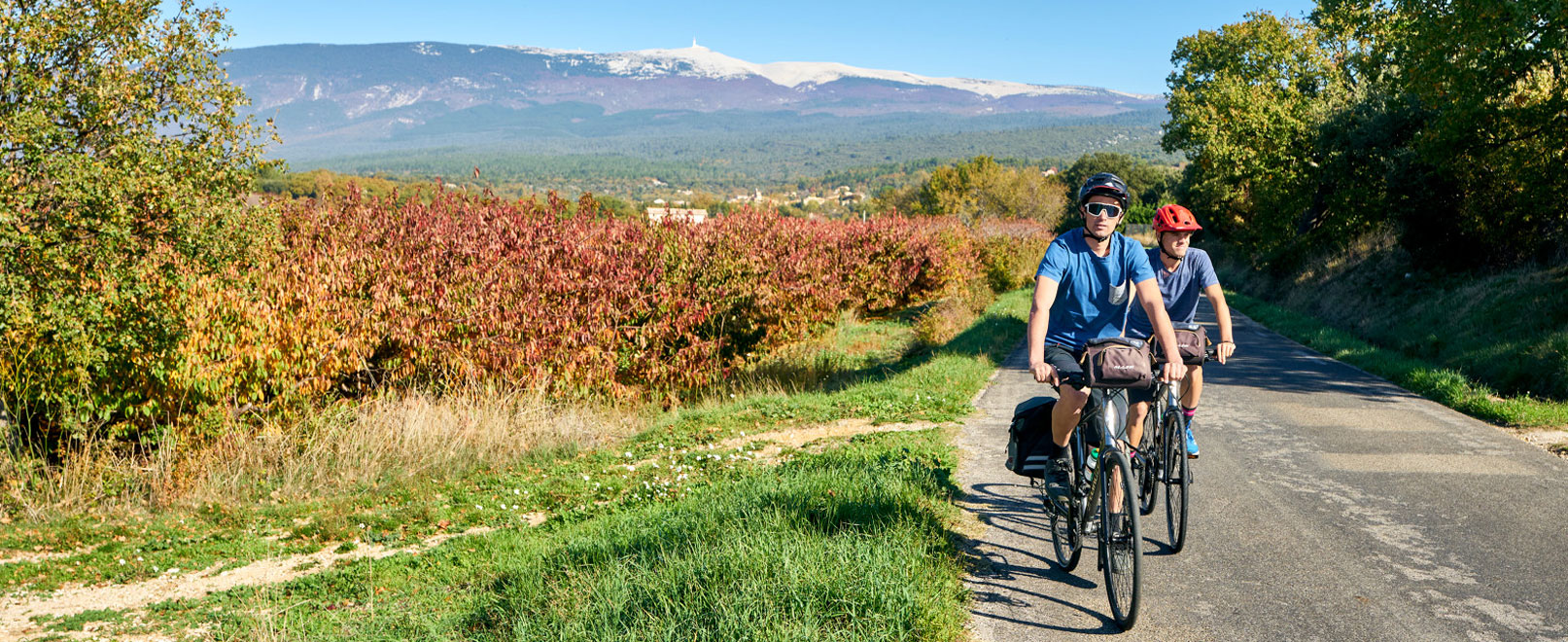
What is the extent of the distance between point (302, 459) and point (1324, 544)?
27.9 ft

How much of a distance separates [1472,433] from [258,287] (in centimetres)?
1181

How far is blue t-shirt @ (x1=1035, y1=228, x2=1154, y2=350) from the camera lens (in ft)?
14.9

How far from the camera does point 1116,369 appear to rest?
4160 millimetres

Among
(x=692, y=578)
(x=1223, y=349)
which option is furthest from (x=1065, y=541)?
(x=692, y=578)

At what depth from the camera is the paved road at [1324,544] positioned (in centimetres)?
429

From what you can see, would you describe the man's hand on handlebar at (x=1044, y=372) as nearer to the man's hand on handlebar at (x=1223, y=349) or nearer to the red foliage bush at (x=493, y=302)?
the man's hand on handlebar at (x=1223, y=349)

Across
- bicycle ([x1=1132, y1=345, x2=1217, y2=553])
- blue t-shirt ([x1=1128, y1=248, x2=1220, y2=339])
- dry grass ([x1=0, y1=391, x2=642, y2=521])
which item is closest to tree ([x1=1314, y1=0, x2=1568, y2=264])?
blue t-shirt ([x1=1128, y1=248, x2=1220, y2=339])

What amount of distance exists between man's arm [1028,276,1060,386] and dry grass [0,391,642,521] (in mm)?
6110

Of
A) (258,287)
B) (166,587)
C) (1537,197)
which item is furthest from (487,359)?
(1537,197)

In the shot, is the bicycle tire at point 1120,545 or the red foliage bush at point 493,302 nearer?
the bicycle tire at point 1120,545

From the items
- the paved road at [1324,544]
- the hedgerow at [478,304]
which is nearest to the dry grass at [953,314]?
the hedgerow at [478,304]

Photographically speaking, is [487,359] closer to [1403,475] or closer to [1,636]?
[1,636]

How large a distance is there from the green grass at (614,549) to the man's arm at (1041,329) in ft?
3.65

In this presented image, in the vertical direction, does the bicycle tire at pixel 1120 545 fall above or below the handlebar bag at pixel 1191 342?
below
